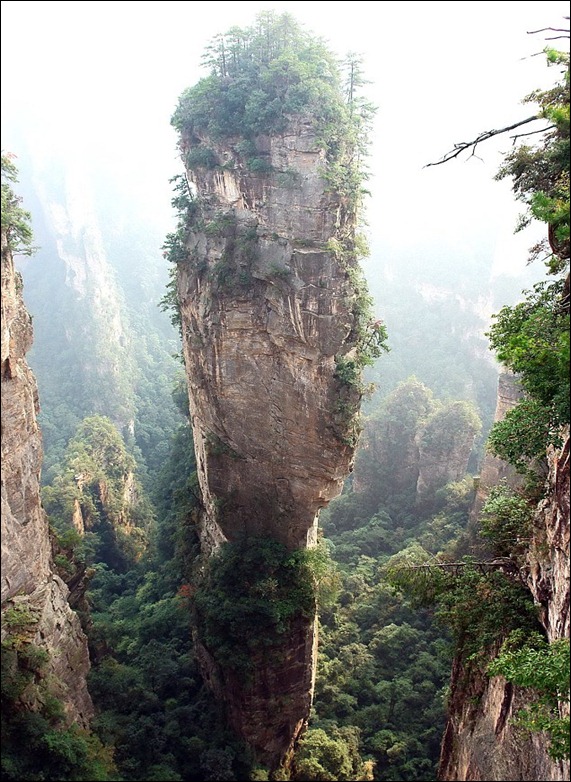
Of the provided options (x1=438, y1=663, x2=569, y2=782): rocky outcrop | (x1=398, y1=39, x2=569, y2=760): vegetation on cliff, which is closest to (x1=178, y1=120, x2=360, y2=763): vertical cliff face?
(x1=398, y1=39, x2=569, y2=760): vegetation on cliff

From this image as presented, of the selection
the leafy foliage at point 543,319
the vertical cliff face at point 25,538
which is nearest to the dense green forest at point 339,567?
the leafy foliage at point 543,319

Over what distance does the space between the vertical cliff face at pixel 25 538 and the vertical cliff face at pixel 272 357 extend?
5254 mm

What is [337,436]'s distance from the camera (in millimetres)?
15742

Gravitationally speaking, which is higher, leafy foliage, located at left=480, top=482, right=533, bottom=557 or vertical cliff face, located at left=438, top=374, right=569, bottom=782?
leafy foliage, located at left=480, top=482, right=533, bottom=557

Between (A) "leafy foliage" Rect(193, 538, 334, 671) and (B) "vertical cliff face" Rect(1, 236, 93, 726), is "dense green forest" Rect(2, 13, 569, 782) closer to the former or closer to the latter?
(A) "leafy foliage" Rect(193, 538, 334, 671)

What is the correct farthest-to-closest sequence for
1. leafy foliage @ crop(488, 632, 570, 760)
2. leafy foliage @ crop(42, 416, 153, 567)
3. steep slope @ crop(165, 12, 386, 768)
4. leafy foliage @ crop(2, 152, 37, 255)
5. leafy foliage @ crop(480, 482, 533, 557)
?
leafy foliage @ crop(42, 416, 153, 567), steep slope @ crop(165, 12, 386, 768), leafy foliage @ crop(480, 482, 533, 557), leafy foliage @ crop(2, 152, 37, 255), leafy foliage @ crop(488, 632, 570, 760)

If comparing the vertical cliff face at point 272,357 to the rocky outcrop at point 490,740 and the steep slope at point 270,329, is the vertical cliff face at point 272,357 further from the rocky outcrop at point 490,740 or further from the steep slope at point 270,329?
the rocky outcrop at point 490,740

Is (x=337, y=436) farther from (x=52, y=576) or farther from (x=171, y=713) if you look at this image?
(x=171, y=713)

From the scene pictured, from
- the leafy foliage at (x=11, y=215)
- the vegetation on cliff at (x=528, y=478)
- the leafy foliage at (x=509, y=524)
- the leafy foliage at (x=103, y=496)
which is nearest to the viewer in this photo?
the vegetation on cliff at (x=528, y=478)

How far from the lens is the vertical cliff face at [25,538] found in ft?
34.0

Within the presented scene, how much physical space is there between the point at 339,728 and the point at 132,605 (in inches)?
381

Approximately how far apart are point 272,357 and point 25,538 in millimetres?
7769

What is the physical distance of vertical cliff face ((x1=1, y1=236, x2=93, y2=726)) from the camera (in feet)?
34.0

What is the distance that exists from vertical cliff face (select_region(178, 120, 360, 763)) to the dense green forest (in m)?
0.81
